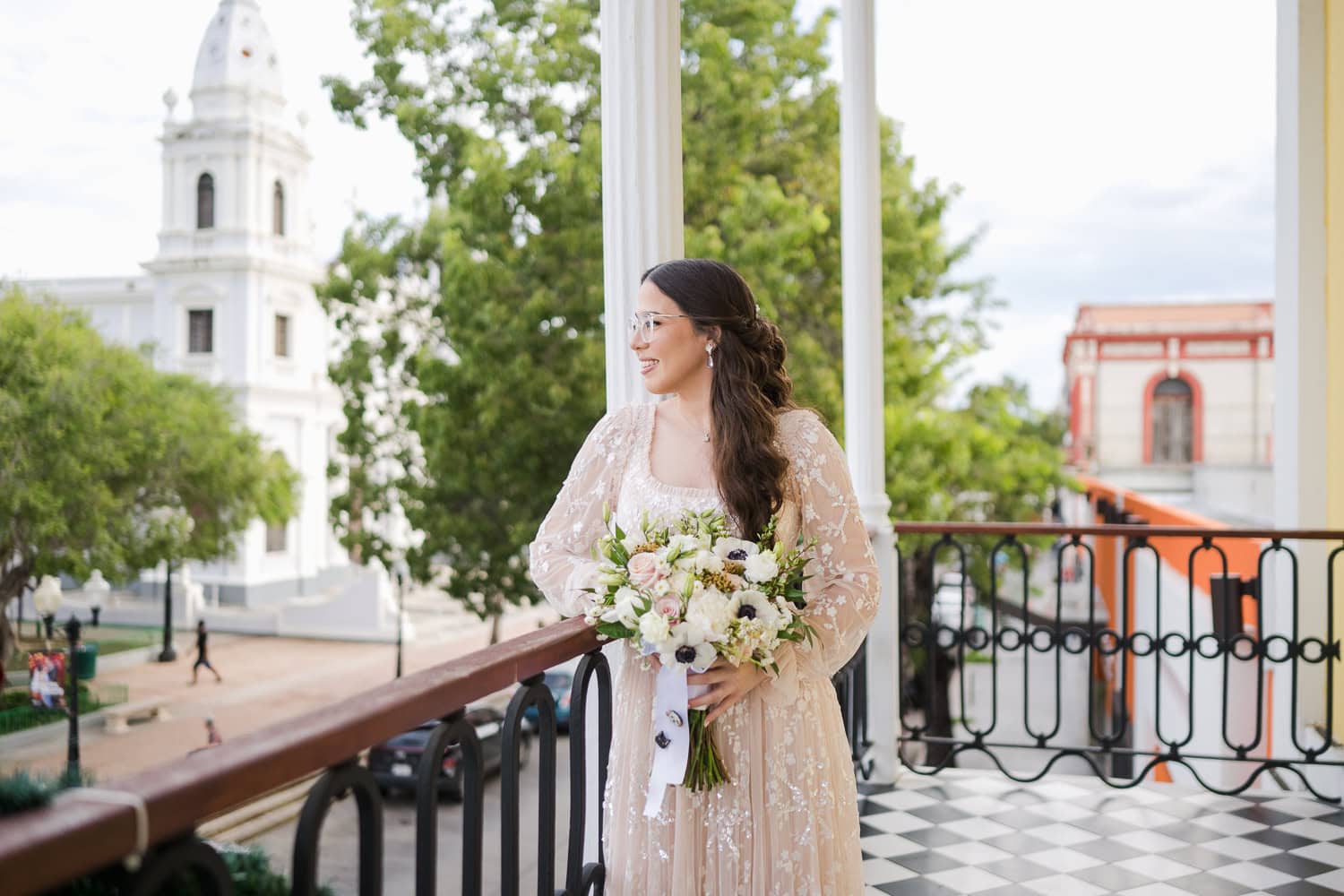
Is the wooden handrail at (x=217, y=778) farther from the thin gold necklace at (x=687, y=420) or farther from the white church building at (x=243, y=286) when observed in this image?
the white church building at (x=243, y=286)

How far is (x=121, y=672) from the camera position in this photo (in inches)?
980

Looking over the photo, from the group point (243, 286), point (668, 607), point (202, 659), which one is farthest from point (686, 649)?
point (243, 286)

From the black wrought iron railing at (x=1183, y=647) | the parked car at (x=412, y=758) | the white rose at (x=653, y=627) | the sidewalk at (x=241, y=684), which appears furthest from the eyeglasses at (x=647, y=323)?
the sidewalk at (x=241, y=684)

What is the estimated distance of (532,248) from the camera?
39.0 ft

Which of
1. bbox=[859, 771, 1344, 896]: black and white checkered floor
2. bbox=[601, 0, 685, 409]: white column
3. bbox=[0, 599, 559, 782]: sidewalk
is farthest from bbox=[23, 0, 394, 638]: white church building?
bbox=[601, 0, 685, 409]: white column

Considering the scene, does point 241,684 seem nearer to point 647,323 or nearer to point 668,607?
point 647,323

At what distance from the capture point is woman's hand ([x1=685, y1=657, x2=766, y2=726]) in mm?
2041

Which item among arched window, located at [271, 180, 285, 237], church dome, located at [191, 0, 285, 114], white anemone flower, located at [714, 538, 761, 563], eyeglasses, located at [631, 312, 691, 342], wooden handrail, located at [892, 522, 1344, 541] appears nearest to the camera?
white anemone flower, located at [714, 538, 761, 563]

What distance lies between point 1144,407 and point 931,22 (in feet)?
56.1

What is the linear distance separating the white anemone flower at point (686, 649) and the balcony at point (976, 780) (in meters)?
0.20

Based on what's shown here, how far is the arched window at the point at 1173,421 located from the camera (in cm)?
3400

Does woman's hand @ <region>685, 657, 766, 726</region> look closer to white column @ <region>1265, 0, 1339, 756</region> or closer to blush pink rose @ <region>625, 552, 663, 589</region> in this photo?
blush pink rose @ <region>625, 552, 663, 589</region>

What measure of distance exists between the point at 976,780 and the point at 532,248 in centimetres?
832

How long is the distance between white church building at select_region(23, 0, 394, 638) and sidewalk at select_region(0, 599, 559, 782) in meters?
2.50
